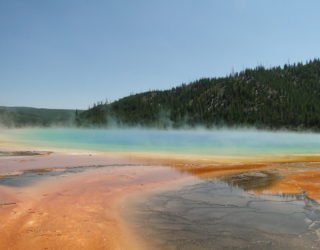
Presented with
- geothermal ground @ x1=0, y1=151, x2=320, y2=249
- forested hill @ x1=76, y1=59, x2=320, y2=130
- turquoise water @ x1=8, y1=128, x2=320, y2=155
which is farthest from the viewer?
forested hill @ x1=76, y1=59, x2=320, y2=130

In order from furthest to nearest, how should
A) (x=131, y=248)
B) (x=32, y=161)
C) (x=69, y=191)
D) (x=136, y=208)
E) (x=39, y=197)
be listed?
1. (x=32, y=161)
2. (x=69, y=191)
3. (x=39, y=197)
4. (x=136, y=208)
5. (x=131, y=248)

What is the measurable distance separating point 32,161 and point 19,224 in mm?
13334

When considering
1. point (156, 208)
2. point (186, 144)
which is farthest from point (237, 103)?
point (156, 208)

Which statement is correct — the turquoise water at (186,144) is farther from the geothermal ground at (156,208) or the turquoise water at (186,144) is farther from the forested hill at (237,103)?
the forested hill at (237,103)

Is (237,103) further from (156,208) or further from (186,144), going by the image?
(156,208)

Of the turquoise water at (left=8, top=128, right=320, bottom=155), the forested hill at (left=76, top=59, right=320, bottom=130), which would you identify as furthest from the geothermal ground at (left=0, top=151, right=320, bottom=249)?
the forested hill at (left=76, top=59, right=320, bottom=130)

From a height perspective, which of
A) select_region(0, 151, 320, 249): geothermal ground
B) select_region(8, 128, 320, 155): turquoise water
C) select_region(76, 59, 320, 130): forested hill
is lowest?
select_region(0, 151, 320, 249): geothermal ground

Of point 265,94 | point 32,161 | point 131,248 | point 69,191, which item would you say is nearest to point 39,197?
point 69,191

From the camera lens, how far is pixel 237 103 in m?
116

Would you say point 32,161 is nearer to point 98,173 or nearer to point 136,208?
point 98,173

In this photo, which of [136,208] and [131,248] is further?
[136,208]

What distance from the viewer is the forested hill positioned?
3982 inches

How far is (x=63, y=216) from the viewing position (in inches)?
369

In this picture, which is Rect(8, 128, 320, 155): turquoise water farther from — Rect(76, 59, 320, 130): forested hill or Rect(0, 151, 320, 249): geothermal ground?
Rect(76, 59, 320, 130): forested hill
